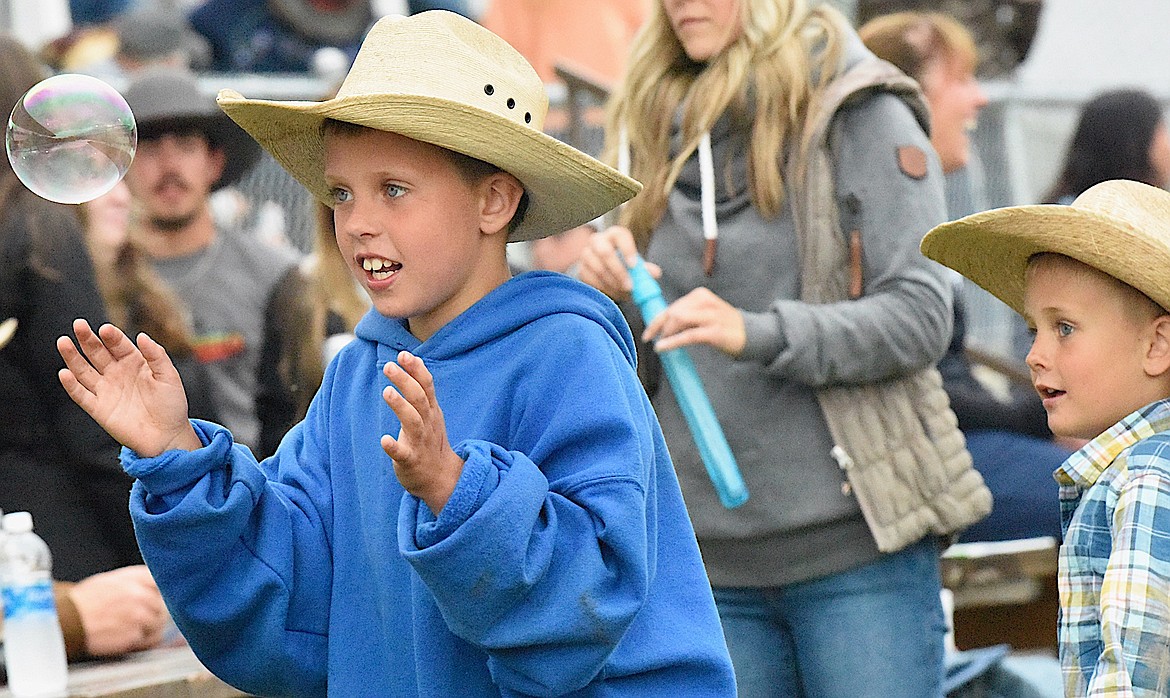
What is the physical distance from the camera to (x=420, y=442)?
211 centimetres

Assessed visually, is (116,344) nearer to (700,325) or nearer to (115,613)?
(700,325)

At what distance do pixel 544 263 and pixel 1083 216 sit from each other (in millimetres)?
3872

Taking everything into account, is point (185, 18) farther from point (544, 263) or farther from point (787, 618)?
point (787, 618)

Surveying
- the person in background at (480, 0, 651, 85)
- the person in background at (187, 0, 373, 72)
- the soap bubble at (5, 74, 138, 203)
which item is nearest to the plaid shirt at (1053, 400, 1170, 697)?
the soap bubble at (5, 74, 138, 203)

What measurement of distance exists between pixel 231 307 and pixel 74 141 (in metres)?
2.45

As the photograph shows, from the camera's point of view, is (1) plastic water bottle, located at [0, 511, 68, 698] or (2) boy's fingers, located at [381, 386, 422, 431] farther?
(1) plastic water bottle, located at [0, 511, 68, 698]

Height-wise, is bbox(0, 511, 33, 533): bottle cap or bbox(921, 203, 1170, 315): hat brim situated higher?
bbox(921, 203, 1170, 315): hat brim

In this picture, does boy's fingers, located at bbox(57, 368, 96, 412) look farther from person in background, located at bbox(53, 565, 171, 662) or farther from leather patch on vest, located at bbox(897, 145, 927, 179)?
leather patch on vest, located at bbox(897, 145, 927, 179)

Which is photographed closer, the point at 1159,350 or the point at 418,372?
the point at 418,372

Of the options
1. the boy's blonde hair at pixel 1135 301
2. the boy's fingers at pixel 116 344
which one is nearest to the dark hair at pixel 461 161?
the boy's fingers at pixel 116 344

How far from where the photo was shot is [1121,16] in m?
9.20

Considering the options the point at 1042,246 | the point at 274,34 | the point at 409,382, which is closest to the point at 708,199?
the point at 1042,246

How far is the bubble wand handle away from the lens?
10.7 feet

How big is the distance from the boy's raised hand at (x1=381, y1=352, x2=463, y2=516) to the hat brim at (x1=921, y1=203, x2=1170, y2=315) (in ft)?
3.46
